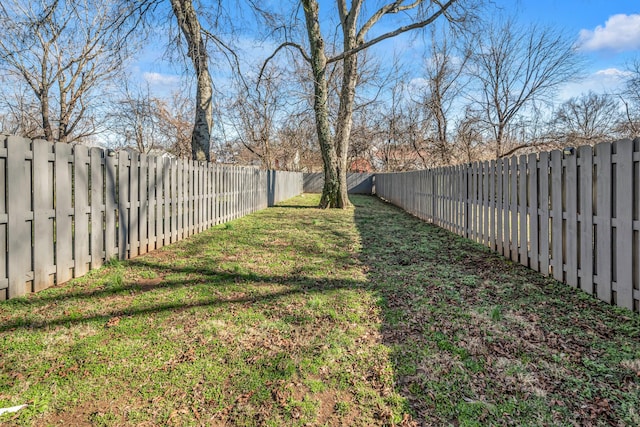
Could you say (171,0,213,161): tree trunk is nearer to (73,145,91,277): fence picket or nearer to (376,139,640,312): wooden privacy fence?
(73,145,91,277): fence picket

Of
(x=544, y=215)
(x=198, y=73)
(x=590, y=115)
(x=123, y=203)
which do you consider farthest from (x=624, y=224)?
(x=590, y=115)

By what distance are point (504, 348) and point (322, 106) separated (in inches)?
385

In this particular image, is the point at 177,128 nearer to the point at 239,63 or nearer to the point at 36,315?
the point at 239,63

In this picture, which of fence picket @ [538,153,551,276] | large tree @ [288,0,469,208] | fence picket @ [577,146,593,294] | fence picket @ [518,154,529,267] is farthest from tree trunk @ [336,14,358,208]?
fence picket @ [577,146,593,294]

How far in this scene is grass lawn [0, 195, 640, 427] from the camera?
1.54 m

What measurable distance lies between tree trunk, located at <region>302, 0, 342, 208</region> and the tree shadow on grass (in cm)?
774

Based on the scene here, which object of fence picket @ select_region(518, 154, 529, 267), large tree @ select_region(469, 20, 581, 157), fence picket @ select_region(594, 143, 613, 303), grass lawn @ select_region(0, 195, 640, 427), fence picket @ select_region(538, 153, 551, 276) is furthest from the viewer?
large tree @ select_region(469, 20, 581, 157)

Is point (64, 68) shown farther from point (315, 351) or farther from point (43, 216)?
point (315, 351)

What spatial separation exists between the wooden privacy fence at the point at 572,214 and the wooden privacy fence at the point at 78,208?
493cm

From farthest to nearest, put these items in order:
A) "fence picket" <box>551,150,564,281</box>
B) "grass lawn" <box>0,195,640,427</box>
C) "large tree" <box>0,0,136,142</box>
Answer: "large tree" <box>0,0,136,142</box> < "fence picket" <box>551,150,564,281</box> < "grass lawn" <box>0,195,640,427</box>

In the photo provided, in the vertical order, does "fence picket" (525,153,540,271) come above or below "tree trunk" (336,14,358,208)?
below

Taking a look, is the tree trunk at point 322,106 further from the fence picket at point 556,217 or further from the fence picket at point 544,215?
the fence picket at point 556,217

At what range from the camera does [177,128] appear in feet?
64.8

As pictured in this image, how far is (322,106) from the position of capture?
35.4 feet
